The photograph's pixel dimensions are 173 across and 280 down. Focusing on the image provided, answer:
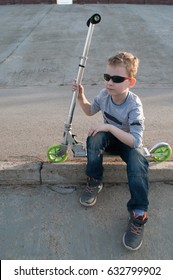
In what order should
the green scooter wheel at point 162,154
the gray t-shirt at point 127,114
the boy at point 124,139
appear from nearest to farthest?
the boy at point 124,139
the gray t-shirt at point 127,114
the green scooter wheel at point 162,154

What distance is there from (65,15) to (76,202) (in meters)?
15.3

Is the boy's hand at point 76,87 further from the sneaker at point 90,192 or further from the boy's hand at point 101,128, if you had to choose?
the sneaker at point 90,192

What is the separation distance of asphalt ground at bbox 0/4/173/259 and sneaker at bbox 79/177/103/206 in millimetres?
73

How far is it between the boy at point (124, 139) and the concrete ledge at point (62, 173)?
0.19 meters

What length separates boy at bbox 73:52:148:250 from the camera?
92.2 inches

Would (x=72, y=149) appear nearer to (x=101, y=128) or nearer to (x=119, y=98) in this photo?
(x=101, y=128)

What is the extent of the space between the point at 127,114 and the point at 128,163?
0.44 meters

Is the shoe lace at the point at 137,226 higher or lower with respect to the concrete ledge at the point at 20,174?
lower

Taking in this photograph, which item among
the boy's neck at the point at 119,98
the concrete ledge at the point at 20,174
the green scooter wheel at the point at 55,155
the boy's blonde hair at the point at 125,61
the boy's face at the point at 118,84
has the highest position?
the boy's blonde hair at the point at 125,61

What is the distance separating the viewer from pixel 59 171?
9.46 feet

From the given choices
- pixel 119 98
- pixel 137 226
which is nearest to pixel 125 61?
pixel 119 98

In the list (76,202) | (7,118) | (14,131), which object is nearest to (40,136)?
(14,131)

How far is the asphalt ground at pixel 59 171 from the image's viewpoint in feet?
7.54

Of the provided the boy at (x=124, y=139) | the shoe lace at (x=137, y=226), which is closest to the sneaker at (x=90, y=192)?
the boy at (x=124, y=139)
